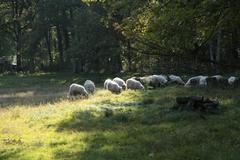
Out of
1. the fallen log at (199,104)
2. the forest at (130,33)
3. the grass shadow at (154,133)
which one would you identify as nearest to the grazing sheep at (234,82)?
the forest at (130,33)

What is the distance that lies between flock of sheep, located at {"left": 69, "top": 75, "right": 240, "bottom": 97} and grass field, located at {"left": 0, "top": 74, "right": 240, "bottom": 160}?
19.4 ft

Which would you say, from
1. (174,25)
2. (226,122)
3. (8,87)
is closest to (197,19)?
(174,25)

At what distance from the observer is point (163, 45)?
14.5 m

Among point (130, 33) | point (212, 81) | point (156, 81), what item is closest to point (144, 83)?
point (156, 81)

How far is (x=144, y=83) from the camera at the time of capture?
35.5m

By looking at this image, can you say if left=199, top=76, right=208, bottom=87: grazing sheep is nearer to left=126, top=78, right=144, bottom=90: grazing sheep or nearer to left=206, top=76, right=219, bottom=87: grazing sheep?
left=206, top=76, right=219, bottom=87: grazing sheep

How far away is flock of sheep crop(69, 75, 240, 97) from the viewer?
30.5m

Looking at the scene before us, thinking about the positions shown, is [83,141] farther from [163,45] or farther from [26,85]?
[26,85]

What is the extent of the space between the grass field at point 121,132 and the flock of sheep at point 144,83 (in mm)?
5900

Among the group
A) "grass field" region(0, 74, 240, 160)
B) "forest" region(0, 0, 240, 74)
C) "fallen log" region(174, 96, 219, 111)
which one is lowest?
"grass field" region(0, 74, 240, 160)

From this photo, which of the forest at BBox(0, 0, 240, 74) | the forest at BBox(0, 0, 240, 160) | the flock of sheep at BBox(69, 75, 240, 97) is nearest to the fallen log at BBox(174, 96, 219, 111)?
the forest at BBox(0, 0, 240, 160)

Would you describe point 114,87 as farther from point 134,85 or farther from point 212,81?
point 212,81

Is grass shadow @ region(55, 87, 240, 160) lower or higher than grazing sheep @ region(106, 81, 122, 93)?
lower

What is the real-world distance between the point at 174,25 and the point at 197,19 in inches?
29.5
